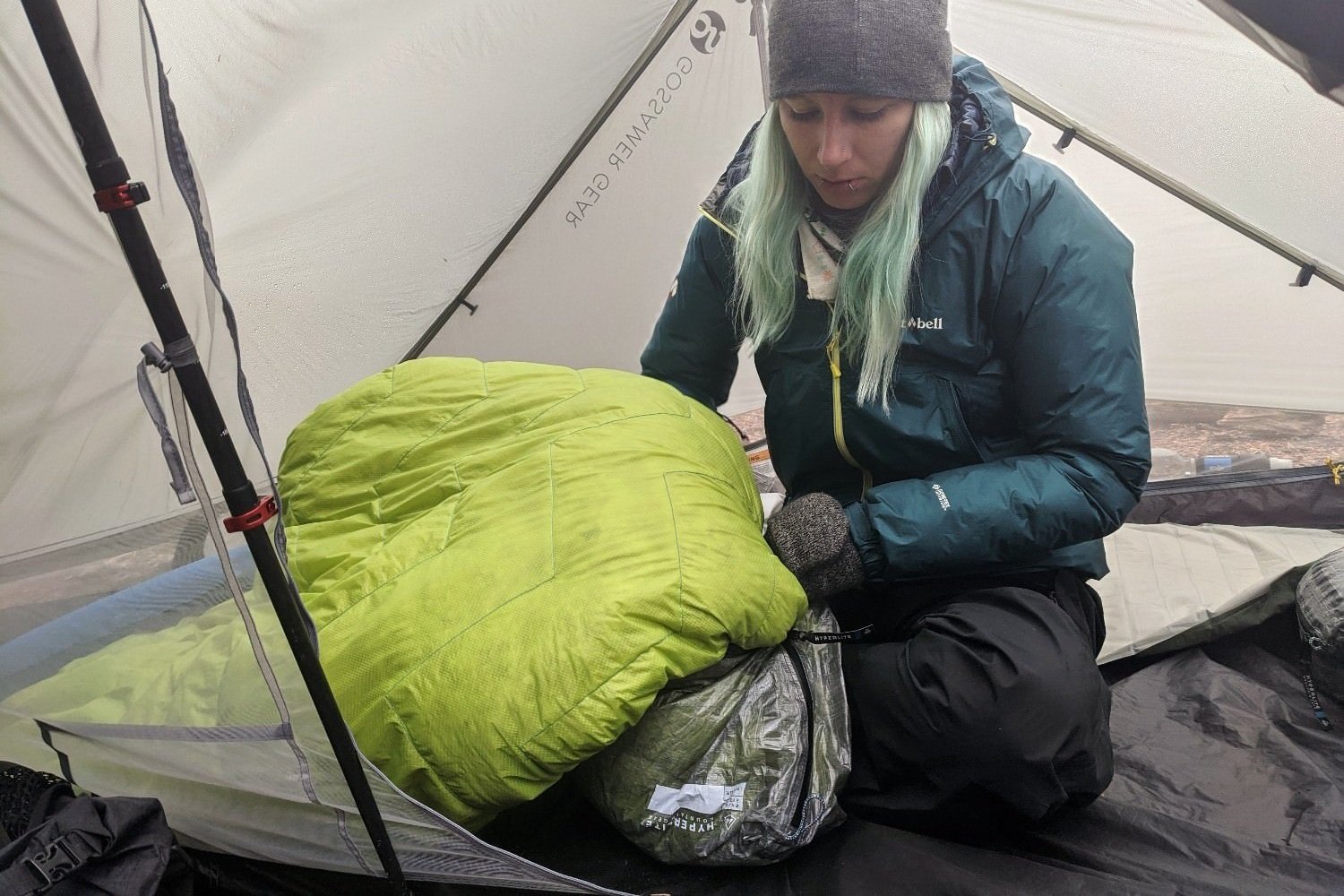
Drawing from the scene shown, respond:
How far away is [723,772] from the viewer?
3.55ft

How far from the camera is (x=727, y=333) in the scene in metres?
1.56

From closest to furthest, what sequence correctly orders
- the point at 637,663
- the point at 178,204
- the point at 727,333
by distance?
the point at 178,204, the point at 637,663, the point at 727,333

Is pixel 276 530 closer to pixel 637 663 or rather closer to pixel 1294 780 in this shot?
pixel 637 663

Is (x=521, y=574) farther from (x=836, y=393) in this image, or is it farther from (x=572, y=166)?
(x=572, y=166)

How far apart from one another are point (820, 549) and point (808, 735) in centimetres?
21

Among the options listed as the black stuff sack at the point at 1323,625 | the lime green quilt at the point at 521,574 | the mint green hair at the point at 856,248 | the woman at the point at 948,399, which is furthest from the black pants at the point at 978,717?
the black stuff sack at the point at 1323,625

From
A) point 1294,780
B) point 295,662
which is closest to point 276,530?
point 295,662

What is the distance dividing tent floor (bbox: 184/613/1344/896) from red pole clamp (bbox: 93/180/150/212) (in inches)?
30.1

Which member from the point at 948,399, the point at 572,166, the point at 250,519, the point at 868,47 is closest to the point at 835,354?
the point at 948,399

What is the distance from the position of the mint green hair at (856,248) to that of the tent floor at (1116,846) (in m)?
0.55

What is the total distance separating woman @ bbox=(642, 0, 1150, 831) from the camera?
112 cm

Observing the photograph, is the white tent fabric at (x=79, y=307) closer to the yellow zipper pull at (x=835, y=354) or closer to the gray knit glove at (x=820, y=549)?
the gray knit glove at (x=820, y=549)

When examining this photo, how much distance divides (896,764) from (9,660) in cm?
95

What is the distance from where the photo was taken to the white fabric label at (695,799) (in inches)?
42.2
